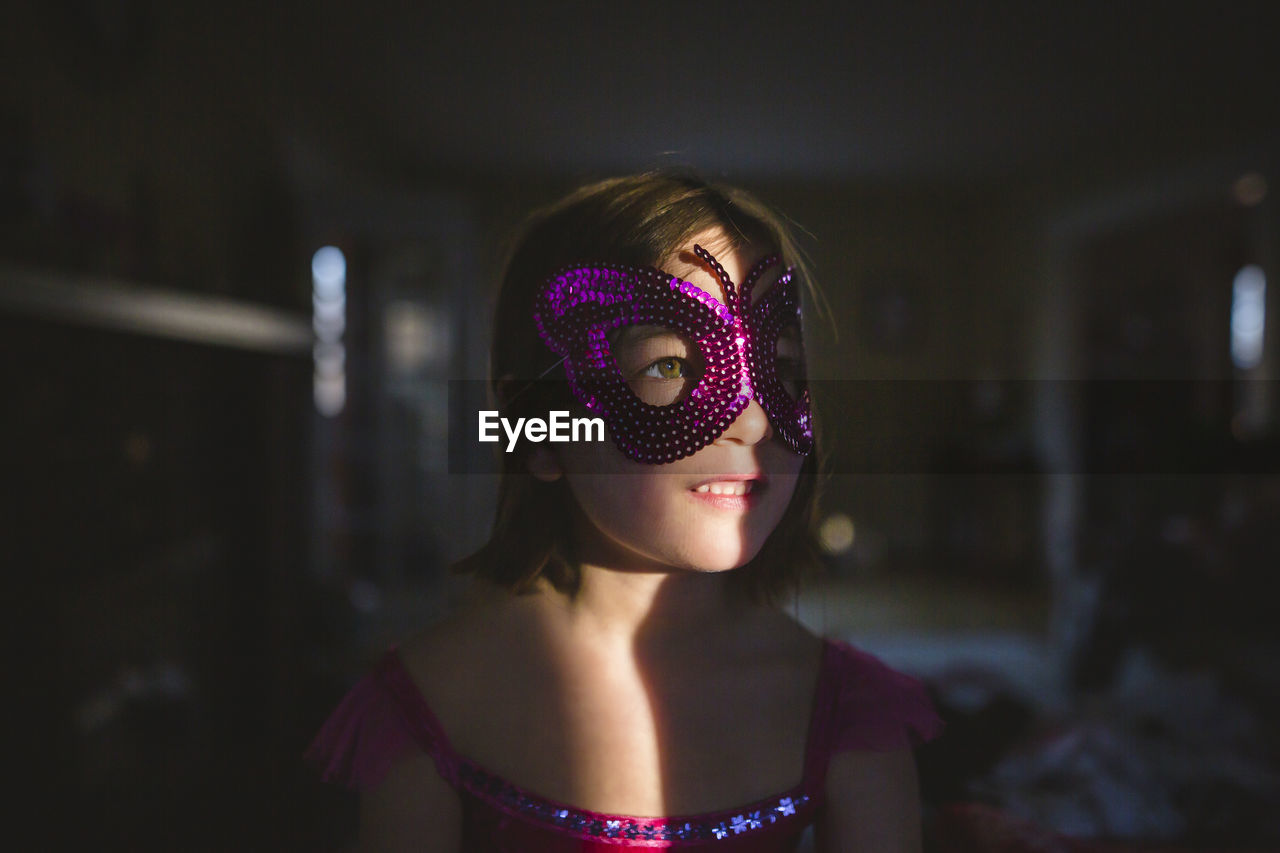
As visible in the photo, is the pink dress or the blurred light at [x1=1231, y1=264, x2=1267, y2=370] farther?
the blurred light at [x1=1231, y1=264, x2=1267, y2=370]

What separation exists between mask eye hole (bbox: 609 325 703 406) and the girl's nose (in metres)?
0.04

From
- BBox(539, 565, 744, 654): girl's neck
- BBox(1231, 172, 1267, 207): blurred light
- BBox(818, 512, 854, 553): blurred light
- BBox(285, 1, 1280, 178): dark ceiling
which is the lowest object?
BBox(539, 565, 744, 654): girl's neck

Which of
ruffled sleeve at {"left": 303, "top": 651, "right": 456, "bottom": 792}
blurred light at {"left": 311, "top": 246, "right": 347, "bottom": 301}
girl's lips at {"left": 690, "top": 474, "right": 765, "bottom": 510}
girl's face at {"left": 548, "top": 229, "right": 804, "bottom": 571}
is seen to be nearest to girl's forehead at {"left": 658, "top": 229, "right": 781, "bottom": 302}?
girl's face at {"left": 548, "top": 229, "right": 804, "bottom": 571}

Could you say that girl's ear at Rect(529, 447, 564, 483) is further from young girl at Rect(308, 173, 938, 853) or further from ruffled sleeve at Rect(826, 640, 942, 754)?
ruffled sleeve at Rect(826, 640, 942, 754)

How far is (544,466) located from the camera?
1.80ft

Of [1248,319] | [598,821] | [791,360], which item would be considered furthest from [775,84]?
[598,821]

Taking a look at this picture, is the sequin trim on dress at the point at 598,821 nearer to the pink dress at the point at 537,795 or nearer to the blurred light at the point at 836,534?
the pink dress at the point at 537,795

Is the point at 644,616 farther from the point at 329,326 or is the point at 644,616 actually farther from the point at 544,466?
the point at 329,326

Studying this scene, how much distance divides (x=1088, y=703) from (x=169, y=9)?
97cm

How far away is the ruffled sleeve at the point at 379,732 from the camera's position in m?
0.54

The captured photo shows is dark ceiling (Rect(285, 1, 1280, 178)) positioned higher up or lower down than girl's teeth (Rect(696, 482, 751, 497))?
higher up

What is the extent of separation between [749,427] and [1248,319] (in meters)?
0.50

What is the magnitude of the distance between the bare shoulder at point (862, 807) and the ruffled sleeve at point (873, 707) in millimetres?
11

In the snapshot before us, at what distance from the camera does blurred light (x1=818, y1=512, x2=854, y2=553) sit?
60 cm
